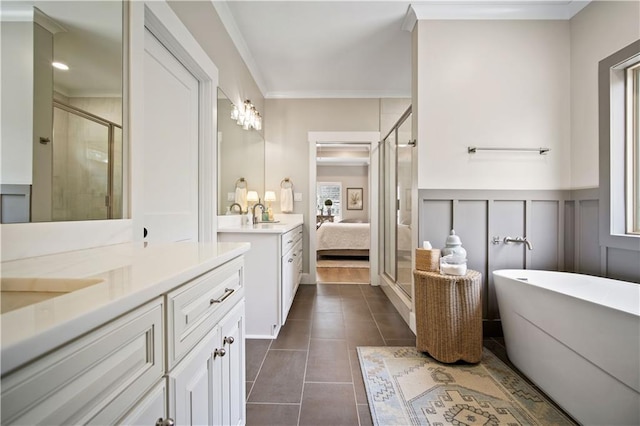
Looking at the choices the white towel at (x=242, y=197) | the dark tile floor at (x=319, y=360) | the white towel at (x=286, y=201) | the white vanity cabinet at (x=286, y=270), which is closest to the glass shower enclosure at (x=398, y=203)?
the dark tile floor at (x=319, y=360)

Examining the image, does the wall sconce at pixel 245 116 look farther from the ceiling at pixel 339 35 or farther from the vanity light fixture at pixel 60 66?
the vanity light fixture at pixel 60 66

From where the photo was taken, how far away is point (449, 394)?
1527 mm

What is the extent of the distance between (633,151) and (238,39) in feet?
10.4

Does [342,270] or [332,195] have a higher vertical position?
[332,195]

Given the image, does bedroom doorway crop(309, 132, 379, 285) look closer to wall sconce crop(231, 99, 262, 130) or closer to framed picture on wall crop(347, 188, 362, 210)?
framed picture on wall crop(347, 188, 362, 210)

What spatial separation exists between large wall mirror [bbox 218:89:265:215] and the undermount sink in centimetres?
171

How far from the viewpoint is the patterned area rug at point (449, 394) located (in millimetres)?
1359

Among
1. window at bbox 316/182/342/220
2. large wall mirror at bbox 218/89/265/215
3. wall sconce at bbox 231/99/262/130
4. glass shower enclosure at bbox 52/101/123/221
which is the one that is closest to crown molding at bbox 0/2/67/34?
glass shower enclosure at bbox 52/101/123/221

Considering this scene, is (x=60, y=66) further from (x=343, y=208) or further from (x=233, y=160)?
(x=343, y=208)

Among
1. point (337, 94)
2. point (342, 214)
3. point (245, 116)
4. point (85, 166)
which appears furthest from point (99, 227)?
point (342, 214)

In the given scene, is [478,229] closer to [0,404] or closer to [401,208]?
[401,208]

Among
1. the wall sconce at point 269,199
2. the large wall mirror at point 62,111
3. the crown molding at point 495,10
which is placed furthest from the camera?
the wall sconce at point 269,199

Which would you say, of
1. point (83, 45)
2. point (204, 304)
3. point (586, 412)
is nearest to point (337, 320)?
point (586, 412)

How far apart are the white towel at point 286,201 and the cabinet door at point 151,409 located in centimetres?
318
